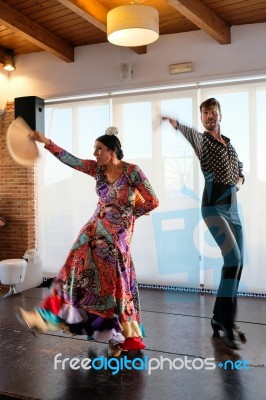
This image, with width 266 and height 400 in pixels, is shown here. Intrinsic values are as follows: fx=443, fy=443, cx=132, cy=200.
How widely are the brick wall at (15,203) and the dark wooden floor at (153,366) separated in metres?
2.01

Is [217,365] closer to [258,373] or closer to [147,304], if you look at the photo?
[258,373]

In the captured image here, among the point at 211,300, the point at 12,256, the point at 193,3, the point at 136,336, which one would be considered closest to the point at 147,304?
the point at 211,300

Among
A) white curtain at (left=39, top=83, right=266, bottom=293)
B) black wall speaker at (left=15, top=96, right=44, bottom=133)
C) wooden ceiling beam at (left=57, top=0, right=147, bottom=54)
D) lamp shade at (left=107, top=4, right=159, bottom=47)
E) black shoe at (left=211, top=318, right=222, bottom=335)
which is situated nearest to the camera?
black shoe at (left=211, top=318, right=222, bottom=335)

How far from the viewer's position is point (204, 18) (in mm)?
4383

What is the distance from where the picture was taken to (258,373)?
2664mm

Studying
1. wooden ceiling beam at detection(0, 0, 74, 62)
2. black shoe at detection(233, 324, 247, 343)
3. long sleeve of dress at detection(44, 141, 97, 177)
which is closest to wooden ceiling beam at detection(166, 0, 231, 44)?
wooden ceiling beam at detection(0, 0, 74, 62)

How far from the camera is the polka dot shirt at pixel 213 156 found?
321cm

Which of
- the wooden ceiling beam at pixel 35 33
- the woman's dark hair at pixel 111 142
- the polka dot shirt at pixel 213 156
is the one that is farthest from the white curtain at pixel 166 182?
the woman's dark hair at pixel 111 142

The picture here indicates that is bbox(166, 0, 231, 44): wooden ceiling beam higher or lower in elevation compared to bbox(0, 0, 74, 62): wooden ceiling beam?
lower

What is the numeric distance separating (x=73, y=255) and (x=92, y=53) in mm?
3419

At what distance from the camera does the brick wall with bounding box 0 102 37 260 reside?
5.82 meters

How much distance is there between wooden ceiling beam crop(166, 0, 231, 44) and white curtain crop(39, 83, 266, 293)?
545 millimetres

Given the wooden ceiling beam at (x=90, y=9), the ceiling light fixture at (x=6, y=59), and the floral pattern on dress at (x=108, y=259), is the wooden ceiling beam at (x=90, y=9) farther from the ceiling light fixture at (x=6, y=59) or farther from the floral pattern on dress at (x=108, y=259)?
the floral pattern on dress at (x=108, y=259)

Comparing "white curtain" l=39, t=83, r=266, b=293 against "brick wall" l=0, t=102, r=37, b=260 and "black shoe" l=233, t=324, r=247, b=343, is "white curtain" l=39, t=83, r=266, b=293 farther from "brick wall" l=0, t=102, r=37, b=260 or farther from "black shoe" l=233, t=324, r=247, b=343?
"black shoe" l=233, t=324, r=247, b=343
